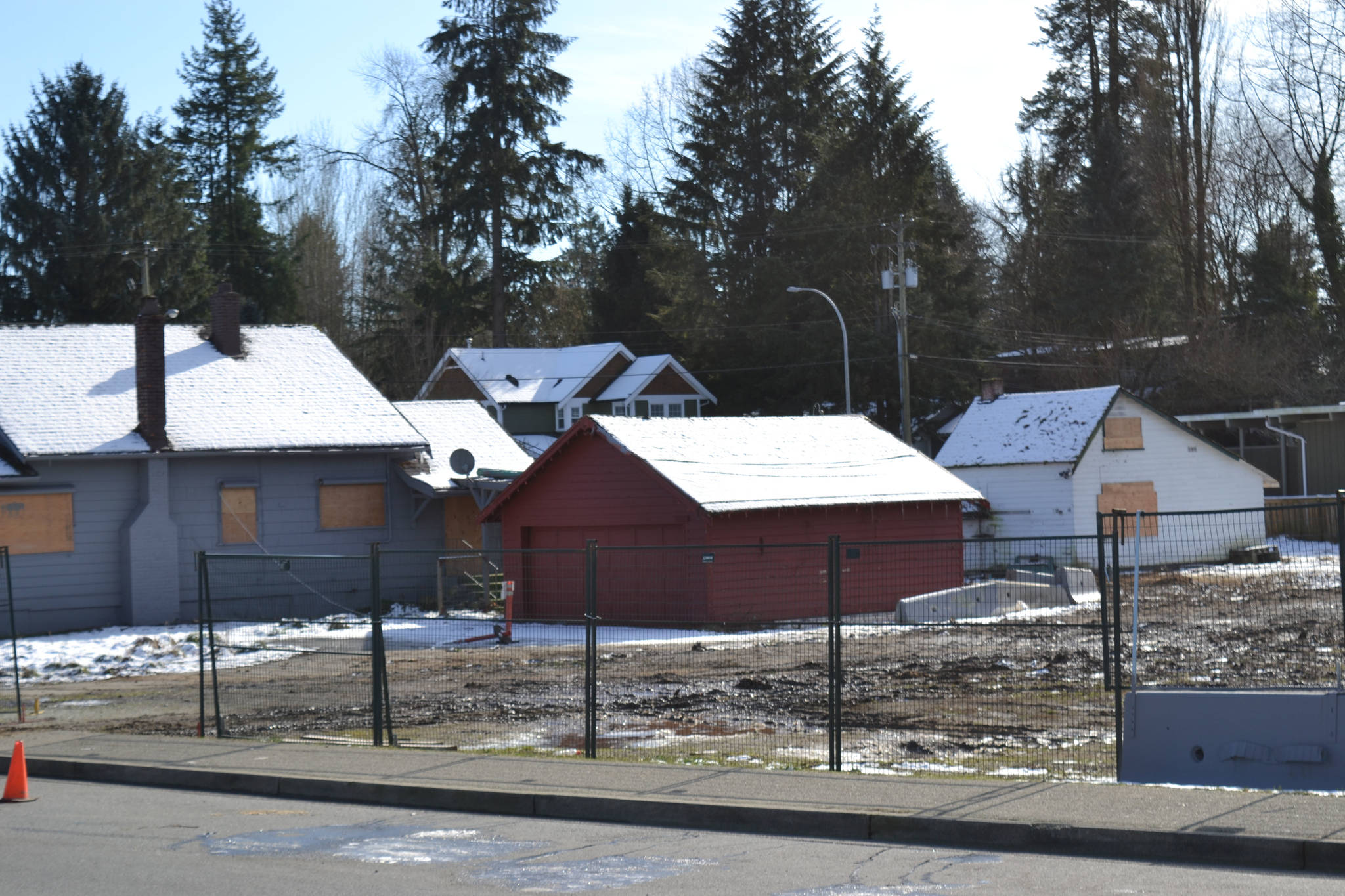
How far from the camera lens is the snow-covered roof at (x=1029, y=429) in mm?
40875

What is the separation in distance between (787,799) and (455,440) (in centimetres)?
2746

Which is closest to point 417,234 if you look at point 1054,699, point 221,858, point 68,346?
point 68,346

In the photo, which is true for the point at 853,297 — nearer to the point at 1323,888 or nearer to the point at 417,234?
the point at 417,234

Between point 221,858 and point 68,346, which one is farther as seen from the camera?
point 68,346

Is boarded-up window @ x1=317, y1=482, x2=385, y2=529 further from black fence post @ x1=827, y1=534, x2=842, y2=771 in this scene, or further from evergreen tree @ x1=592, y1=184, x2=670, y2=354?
evergreen tree @ x1=592, y1=184, x2=670, y2=354

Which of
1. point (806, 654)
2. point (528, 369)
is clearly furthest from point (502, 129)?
point (806, 654)

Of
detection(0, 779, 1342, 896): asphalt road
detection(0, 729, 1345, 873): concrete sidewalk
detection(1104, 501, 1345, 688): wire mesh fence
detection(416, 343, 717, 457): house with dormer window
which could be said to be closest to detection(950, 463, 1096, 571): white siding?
detection(416, 343, 717, 457): house with dormer window

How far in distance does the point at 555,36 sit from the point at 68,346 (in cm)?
2956

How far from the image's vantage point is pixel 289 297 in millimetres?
59875

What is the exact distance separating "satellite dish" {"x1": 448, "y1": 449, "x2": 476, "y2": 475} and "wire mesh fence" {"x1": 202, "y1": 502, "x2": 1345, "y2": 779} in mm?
3467

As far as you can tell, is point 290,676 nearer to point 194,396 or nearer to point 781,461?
point 781,461

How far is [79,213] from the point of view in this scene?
49.6m

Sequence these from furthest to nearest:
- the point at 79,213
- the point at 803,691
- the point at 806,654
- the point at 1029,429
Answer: the point at 79,213 → the point at 1029,429 → the point at 806,654 → the point at 803,691

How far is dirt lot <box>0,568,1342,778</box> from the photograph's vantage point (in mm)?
12523
